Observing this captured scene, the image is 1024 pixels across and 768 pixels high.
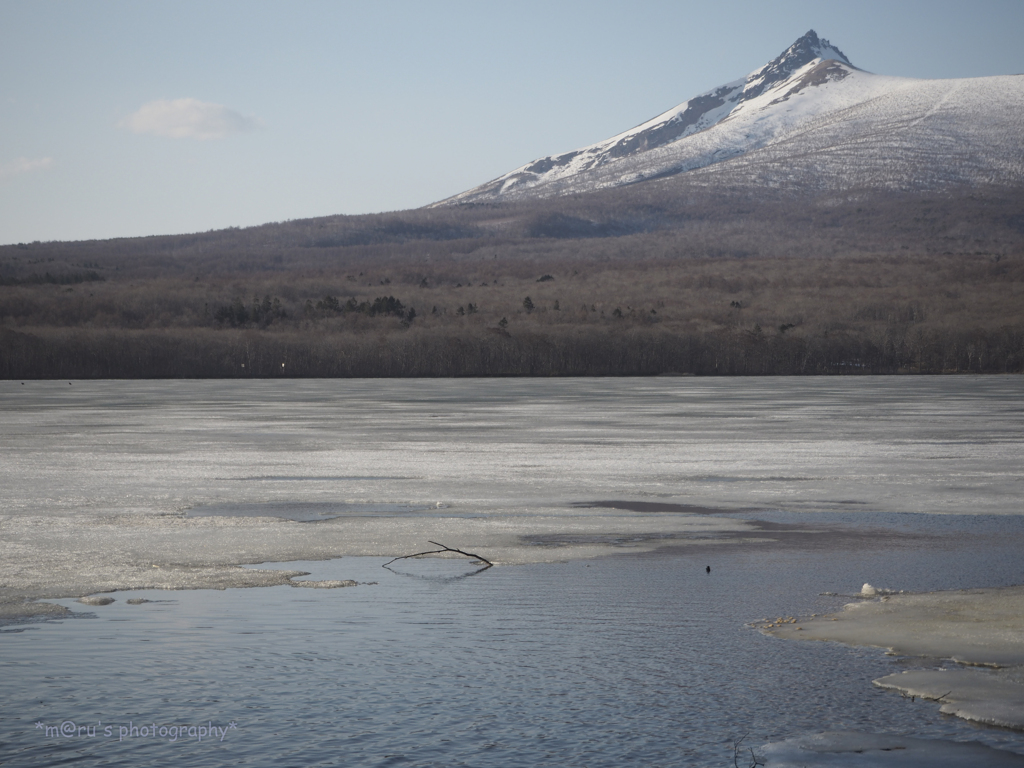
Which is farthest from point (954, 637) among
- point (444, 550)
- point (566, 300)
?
point (566, 300)

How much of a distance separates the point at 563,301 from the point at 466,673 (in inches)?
5669

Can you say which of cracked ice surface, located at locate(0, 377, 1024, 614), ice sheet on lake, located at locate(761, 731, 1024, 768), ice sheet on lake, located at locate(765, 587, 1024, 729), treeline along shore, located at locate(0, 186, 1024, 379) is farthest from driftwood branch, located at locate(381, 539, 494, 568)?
treeline along shore, located at locate(0, 186, 1024, 379)

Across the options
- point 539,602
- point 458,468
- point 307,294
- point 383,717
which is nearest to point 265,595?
point 539,602

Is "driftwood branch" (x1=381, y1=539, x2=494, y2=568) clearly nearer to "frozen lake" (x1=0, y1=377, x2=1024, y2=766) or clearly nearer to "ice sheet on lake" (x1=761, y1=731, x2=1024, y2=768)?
"frozen lake" (x1=0, y1=377, x2=1024, y2=766)

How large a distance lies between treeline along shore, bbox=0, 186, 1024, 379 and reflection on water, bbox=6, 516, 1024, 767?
9878cm

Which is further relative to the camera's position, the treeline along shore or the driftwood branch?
the treeline along shore

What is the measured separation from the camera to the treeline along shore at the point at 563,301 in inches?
4486

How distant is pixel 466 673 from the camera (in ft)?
30.3

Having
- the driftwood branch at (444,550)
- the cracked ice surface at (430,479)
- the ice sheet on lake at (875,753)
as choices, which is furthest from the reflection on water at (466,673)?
the cracked ice surface at (430,479)

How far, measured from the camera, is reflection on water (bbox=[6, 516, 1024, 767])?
7676 mm

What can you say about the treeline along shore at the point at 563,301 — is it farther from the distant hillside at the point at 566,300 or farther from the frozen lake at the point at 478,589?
the frozen lake at the point at 478,589

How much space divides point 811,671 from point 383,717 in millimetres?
3337

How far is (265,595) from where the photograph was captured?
12023 millimetres

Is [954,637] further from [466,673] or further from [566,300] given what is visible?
[566,300]
